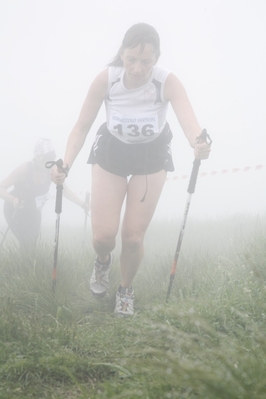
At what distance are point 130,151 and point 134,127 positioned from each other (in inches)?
9.2

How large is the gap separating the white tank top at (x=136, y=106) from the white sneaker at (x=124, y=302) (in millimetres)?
1411

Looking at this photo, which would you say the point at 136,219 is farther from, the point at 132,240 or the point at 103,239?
the point at 103,239

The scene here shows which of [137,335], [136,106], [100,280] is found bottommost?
[100,280]

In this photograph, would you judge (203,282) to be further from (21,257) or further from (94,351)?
(21,257)

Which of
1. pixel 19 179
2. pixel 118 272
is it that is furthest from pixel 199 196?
pixel 118 272

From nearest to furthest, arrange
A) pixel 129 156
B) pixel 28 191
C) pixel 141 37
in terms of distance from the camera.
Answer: pixel 141 37 < pixel 129 156 < pixel 28 191

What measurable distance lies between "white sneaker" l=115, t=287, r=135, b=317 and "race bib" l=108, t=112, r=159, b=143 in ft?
4.63

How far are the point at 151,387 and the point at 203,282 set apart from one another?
88.2 inches

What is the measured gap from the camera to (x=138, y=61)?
15.1ft

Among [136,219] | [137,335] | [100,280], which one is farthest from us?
[100,280]

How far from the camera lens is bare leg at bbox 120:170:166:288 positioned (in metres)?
4.79

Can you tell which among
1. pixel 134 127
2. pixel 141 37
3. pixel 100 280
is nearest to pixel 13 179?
pixel 100 280

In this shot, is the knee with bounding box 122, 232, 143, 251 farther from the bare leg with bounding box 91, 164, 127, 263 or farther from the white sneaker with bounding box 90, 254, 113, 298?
the white sneaker with bounding box 90, 254, 113, 298

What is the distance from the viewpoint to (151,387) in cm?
236
